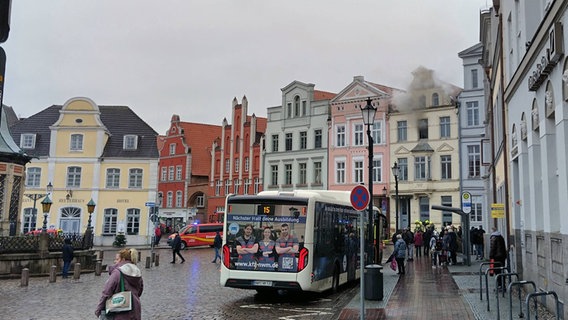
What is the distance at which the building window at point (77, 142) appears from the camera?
49.8 metres

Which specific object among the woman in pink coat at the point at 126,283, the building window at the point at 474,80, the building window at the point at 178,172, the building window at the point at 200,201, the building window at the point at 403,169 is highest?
the building window at the point at 474,80

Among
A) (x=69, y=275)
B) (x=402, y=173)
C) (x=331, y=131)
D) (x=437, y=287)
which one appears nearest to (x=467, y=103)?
(x=402, y=173)

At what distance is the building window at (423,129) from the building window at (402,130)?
1.27m

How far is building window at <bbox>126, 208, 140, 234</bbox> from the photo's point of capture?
161ft

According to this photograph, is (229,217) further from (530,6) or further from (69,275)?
(69,275)

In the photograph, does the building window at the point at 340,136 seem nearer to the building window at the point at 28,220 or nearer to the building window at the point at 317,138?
the building window at the point at 317,138

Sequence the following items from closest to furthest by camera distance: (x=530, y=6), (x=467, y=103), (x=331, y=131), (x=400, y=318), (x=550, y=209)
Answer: (x=550, y=209) < (x=400, y=318) < (x=530, y=6) < (x=467, y=103) < (x=331, y=131)

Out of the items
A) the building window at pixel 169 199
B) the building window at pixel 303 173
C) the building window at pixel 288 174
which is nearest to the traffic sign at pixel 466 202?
the building window at pixel 303 173

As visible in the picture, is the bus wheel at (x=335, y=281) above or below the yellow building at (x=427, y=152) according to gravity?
below

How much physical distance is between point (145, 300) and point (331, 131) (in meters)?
41.3

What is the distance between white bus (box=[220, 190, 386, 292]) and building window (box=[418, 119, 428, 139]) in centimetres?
3563

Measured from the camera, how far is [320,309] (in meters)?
13.8

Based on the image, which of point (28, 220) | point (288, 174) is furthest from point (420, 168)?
point (28, 220)

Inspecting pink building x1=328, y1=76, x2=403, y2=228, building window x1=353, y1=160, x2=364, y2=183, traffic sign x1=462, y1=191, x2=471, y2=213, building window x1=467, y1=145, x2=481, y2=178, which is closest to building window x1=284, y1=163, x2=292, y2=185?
pink building x1=328, y1=76, x2=403, y2=228
